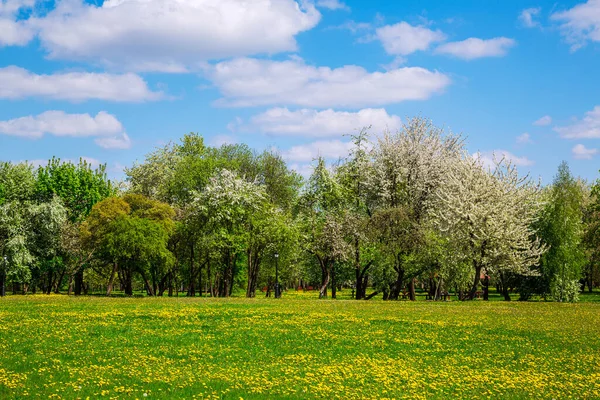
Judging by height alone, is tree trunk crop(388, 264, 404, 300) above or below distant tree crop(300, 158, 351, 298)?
below

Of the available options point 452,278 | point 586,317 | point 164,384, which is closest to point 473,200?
point 452,278

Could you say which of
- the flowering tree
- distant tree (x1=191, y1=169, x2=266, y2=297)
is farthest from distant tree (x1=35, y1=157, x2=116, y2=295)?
the flowering tree

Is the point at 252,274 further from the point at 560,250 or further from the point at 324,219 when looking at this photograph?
the point at 560,250

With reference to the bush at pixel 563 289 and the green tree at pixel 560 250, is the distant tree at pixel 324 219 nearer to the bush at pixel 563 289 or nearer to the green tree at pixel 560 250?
the green tree at pixel 560 250

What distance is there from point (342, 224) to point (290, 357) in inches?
1835

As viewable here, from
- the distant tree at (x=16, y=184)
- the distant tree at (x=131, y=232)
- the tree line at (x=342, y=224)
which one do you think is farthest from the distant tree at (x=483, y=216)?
the distant tree at (x=16, y=184)

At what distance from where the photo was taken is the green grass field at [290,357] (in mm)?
15289

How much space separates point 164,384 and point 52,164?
229ft

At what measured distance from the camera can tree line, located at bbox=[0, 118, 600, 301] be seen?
55062 millimetres

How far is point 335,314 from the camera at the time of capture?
34562 millimetres

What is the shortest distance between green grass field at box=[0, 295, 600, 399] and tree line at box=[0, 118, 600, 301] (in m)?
23.4

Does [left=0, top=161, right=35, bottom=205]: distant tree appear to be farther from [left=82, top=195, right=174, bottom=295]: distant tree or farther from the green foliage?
[left=82, top=195, right=174, bottom=295]: distant tree

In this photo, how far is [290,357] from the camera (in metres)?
19.5

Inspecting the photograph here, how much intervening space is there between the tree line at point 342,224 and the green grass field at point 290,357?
23376mm
